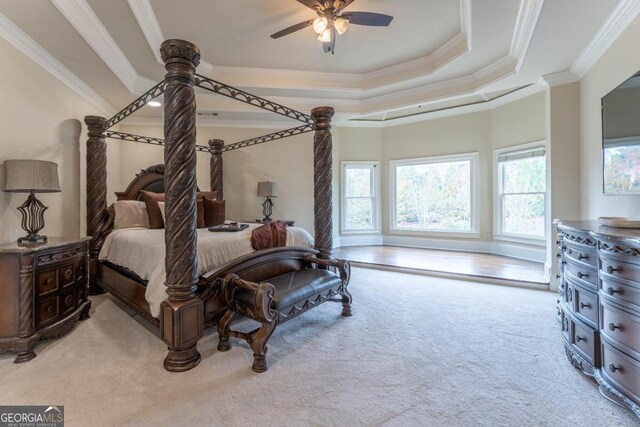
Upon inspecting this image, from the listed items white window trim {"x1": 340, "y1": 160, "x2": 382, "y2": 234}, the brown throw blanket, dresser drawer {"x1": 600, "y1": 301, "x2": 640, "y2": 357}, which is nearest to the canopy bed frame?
the brown throw blanket

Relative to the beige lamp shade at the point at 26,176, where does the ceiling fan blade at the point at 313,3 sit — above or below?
Answer: above

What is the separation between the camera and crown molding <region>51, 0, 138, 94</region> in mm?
2484

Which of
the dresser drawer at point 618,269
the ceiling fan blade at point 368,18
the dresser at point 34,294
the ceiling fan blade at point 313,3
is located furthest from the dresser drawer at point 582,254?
the dresser at point 34,294

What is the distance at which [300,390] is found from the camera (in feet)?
5.93

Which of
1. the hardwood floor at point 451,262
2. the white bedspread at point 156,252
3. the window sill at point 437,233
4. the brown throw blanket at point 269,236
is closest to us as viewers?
the white bedspread at point 156,252

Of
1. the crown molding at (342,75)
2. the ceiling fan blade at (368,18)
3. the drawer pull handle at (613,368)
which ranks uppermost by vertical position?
the crown molding at (342,75)

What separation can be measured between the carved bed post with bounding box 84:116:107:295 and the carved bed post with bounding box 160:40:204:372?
225cm

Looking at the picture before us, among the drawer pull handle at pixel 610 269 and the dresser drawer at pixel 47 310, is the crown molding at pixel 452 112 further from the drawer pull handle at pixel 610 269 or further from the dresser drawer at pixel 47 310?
the dresser drawer at pixel 47 310

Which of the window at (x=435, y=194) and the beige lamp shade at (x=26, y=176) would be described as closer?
the beige lamp shade at (x=26, y=176)

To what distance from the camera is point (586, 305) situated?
6.41ft

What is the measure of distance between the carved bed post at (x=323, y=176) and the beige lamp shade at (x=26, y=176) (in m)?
2.50

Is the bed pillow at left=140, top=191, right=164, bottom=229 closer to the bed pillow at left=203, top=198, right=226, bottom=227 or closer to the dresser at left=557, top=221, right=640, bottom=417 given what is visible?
the bed pillow at left=203, top=198, right=226, bottom=227

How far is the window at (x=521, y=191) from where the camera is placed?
5176mm

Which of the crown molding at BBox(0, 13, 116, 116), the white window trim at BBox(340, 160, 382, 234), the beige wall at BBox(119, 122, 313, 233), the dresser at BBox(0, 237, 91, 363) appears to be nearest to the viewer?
the dresser at BBox(0, 237, 91, 363)
